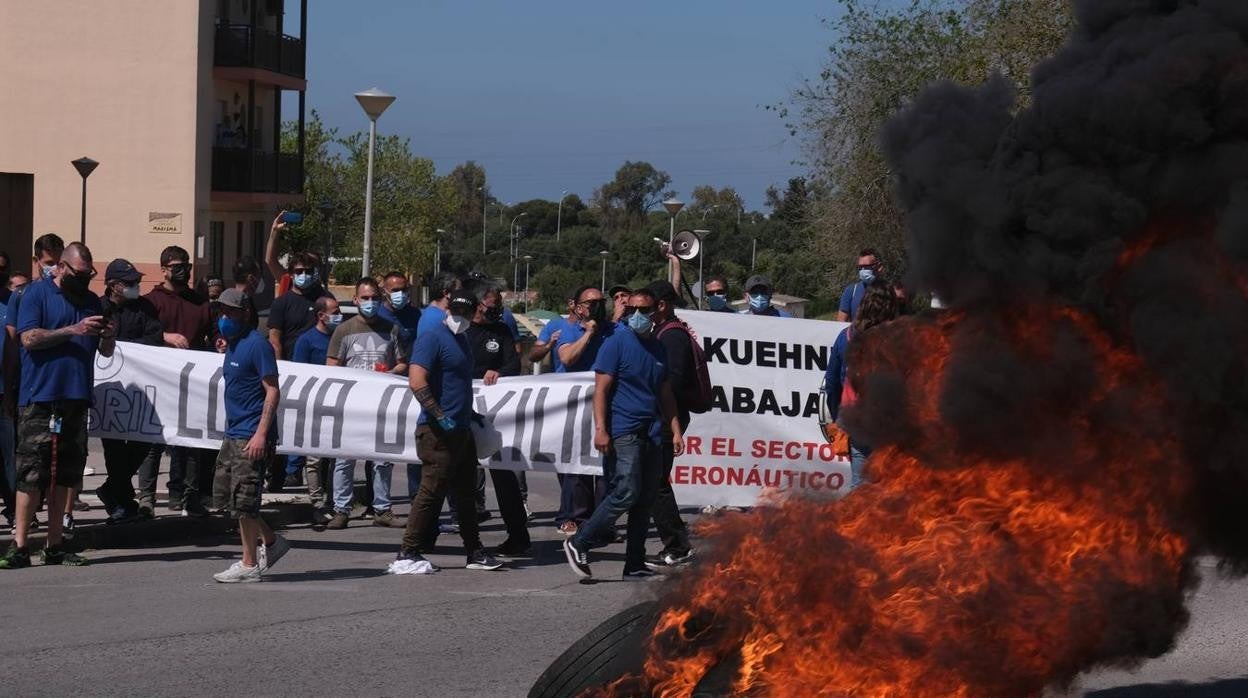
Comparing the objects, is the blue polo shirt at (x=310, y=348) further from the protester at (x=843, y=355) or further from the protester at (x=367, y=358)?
the protester at (x=843, y=355)

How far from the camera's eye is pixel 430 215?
2918 inches

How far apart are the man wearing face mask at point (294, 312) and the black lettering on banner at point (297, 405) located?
154cm

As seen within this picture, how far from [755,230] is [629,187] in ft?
105

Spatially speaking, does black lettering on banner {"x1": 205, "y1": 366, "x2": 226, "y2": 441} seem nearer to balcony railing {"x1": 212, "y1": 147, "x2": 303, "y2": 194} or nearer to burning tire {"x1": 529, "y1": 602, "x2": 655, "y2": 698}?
burning tire {"x1": 529, "y1": 602, "x2": 655, "y2": 698}

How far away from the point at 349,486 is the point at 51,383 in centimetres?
278

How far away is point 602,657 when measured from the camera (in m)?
5.39

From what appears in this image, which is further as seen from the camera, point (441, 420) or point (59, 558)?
point (59, 558)

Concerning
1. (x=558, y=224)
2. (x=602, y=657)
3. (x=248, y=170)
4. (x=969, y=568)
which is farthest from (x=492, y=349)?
(x=558, y=224)

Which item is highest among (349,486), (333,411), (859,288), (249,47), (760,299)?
(249,47)

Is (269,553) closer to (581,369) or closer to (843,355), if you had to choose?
(581,369)

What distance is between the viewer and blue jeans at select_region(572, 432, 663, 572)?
31.3 feet

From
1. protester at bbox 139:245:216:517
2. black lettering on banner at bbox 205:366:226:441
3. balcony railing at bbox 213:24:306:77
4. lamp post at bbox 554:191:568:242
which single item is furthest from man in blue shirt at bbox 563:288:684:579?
lamp post at bbox 554:191:568:242

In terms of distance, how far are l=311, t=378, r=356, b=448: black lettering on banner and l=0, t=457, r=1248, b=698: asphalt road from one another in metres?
0.81

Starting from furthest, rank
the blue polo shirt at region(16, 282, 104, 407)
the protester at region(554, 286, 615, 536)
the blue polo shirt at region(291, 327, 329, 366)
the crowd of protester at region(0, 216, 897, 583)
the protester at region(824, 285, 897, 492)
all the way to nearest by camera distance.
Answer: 1. the blue polo shirt at region(291, 327, 329, 366)
2. the protester at region(554, 286, 615, 536)
3. the blue polo shirt at region(16, 282, 104, 407)
4. the crowd of protester at region(0, 216, 897, 583)
5. the protester at region(824, 285, 897, 492)
